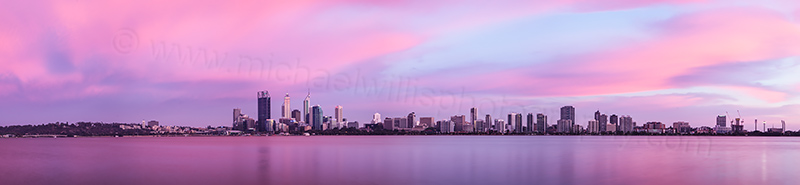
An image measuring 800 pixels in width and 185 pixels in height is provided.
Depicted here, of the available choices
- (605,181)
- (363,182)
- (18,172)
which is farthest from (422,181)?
(18,172)

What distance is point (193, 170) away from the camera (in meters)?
64.1

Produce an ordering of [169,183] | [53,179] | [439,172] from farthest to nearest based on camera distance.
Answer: [439,172], [53,179], [169,183]

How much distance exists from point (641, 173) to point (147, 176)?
50.2 m

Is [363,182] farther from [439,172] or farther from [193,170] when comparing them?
[193,170]

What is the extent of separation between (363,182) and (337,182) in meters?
2.28

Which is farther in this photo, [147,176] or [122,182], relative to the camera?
[147,176]

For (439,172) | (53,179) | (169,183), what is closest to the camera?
(169,183)

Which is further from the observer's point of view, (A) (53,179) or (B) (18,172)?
(B) (18,172)

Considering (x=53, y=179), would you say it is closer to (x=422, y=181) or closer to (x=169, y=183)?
(x=169, y=183)

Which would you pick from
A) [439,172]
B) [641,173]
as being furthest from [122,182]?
[641,173]

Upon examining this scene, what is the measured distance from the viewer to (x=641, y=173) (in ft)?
202

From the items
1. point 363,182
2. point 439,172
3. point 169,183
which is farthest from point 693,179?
point 169,183

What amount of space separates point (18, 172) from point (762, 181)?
74784 mm

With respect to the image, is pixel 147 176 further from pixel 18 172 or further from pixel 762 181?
pixel 762 181
